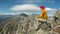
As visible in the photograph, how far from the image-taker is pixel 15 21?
105m

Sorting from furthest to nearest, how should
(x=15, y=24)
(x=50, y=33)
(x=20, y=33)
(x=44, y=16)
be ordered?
(x=15, y=24)
(x=20, y=33)
(x=50, y=33)
(x=44, y=16)

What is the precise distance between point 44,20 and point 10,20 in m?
97.5

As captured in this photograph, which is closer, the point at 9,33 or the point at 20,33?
the point at 20,33

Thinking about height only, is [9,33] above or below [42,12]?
below

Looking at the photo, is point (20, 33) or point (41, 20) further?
point (20, 33)

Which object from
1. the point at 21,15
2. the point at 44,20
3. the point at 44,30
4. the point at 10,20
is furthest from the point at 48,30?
the point at 10,20

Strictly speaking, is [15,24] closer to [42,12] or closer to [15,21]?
[15,21]

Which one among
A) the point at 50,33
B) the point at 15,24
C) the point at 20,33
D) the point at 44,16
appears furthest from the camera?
the point at 15,24

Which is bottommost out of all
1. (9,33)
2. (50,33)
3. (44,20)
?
(9,33)

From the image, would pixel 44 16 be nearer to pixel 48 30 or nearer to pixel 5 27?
pixel 48 30

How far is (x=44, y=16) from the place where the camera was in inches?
496

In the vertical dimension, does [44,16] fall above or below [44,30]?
above

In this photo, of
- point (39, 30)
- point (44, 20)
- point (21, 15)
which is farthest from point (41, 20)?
point (21, 15)

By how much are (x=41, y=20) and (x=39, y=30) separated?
1439 millimetres
